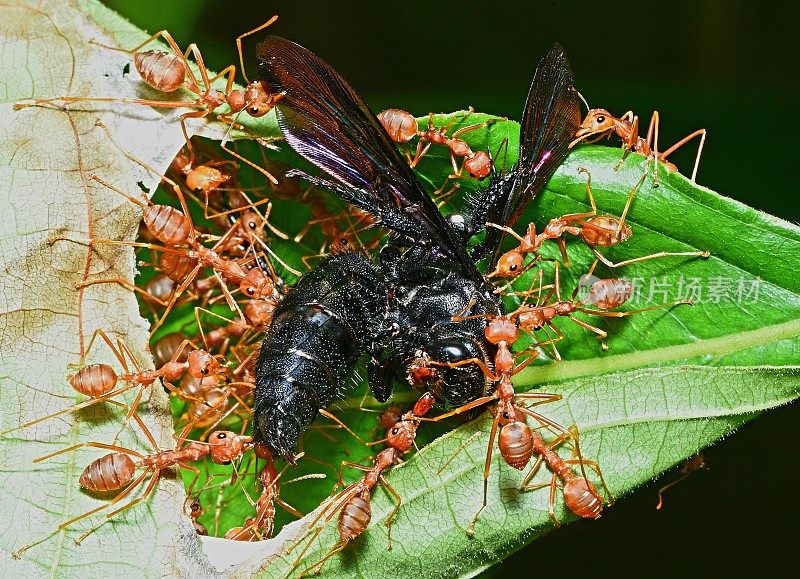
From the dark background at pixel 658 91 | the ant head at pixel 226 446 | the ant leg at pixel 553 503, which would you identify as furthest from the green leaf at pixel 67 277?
the ant leg at pixel 553 503

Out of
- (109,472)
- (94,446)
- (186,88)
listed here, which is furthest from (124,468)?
(186,88)

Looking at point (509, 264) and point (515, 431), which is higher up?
point (509, 264)

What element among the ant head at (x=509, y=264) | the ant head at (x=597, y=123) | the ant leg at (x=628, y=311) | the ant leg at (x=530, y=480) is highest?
the ant head at (x=597, y=123)

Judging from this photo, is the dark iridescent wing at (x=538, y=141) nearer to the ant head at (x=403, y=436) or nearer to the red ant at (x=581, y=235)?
the red ant at (x=581, y=235)

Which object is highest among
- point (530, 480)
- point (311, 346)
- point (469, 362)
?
point (311, 346)

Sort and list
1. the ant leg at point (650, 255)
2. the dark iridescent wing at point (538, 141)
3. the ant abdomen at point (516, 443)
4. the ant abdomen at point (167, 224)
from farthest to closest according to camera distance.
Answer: the ant abdomen at point (167, 224)
the dark iridescent wing at point (538, 141)
the ant leg at point (650, 255)
the ant abdomen at point (516, 443)

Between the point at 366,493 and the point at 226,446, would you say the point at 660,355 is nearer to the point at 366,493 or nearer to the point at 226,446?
the point at 366,493

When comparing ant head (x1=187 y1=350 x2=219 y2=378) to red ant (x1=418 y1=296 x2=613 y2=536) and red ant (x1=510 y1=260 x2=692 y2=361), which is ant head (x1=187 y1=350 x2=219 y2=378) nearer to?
red ant (x1=418 y1=296 x2=613 y2=536)
